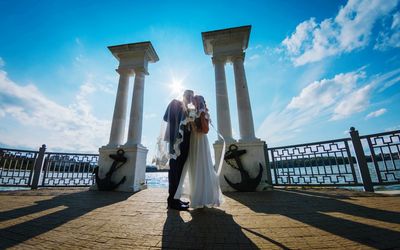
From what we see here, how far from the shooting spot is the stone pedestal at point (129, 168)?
5504 mm

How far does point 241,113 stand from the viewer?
5852 mm

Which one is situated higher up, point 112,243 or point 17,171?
point 17,171

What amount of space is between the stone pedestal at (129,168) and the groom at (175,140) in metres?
3.46

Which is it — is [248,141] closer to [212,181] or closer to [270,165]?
[270,165]

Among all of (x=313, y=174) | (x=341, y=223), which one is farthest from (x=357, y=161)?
(x=341, y=223)

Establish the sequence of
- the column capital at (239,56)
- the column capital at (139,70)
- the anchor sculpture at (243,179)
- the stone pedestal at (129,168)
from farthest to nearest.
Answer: the column capital at (139,70), the column capital at (239,56), the stone pedestal at (129,168), the anchor sculpture at (243,179)

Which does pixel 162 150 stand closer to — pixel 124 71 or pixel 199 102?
pixel 199 102

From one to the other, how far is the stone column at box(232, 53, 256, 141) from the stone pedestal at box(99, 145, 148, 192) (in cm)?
403

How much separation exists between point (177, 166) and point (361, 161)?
5.76 metres

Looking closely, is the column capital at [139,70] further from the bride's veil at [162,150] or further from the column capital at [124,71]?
the bride's veil at [162,150]

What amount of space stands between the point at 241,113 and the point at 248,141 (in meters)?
1.18

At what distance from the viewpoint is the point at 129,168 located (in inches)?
223

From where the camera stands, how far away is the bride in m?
2.57

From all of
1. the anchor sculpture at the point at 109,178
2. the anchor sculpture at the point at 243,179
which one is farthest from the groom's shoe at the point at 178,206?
the anchor sculpture at the point at 109,178
